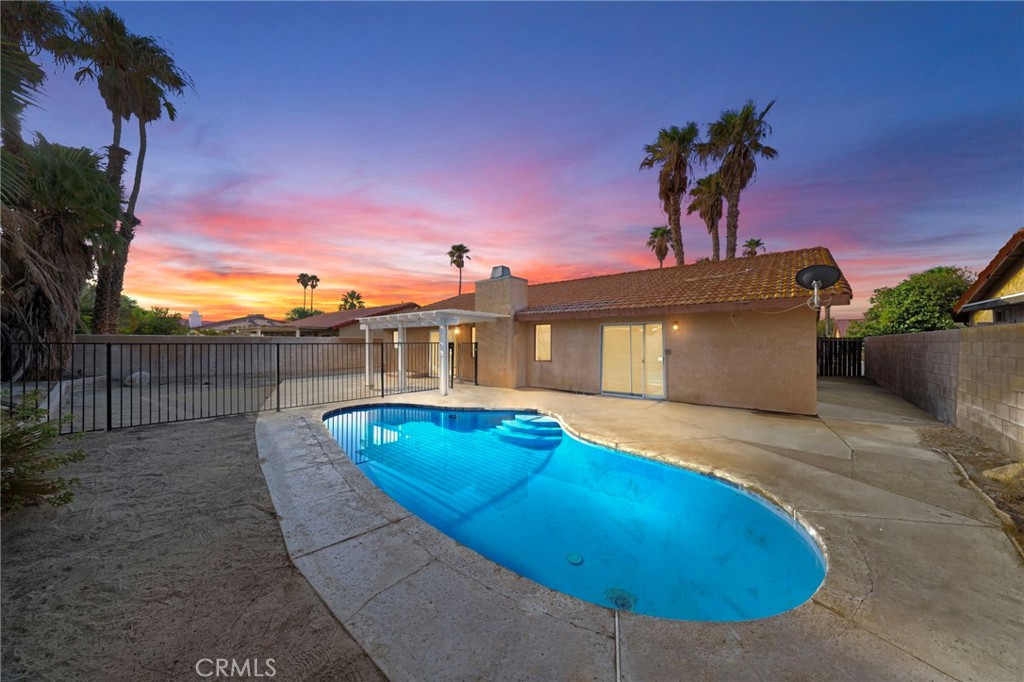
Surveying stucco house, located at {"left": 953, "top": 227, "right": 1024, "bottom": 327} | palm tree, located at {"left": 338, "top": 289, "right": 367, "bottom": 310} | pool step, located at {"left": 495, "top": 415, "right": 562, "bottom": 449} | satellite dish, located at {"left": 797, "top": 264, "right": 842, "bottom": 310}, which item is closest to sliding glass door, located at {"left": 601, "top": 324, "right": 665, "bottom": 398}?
pool step, located at {"left": 495, "top": 415, "right": 562, "bottom": 449}

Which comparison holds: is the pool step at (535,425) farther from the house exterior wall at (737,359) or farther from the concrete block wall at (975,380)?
the concrete block wall at (975,380)

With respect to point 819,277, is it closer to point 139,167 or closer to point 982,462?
point 982,462

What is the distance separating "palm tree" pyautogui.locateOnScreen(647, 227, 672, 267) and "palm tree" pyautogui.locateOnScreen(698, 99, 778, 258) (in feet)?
27.8

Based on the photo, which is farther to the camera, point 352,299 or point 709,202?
point 352,299

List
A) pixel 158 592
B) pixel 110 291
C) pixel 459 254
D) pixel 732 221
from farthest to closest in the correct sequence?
pixel 459 254 < pixel 732 221 < pixel 110 291 < pixel 158 592

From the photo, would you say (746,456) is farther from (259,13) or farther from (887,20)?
(259,13)

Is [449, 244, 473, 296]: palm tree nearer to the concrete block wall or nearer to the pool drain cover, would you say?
the concrete block wall

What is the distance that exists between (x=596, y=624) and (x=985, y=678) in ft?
6.45

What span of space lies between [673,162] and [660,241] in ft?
30.0

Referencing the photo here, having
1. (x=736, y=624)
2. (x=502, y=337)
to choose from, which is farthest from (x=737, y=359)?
(x=736, y=624)

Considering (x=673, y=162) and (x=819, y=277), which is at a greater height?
(x=673, y=162)

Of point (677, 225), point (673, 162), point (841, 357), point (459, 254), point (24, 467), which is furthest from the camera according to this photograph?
point (459, 254)

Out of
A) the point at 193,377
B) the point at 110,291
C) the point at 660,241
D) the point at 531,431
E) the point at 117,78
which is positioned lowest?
the point at 531,431

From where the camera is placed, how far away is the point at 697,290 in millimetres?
10742
